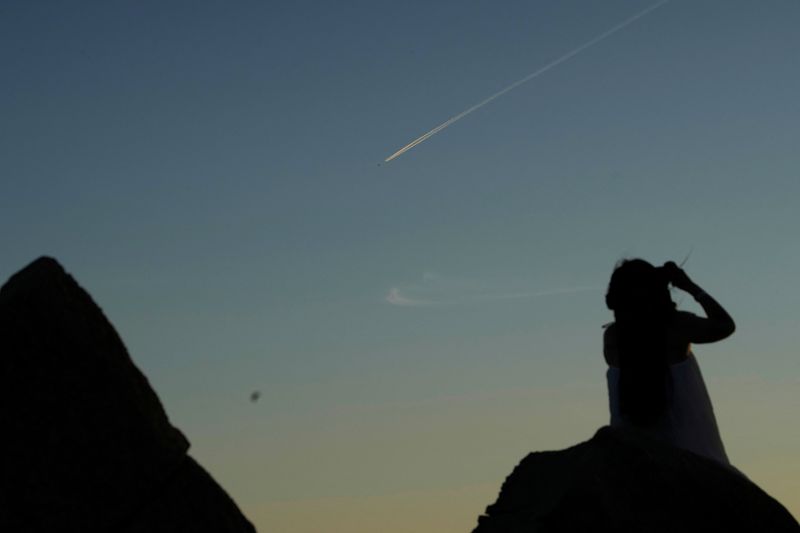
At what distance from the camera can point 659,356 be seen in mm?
8617

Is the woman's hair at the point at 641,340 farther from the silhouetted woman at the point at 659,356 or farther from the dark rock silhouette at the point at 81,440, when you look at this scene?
the dark rock silhouette at the point at 81,440

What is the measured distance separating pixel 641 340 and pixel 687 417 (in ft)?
2.13

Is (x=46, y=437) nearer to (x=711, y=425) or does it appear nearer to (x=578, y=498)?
(x=578, y=498)

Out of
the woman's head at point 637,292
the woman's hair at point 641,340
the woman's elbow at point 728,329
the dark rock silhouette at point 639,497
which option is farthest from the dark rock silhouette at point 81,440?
the woman's elbow at point 728,329

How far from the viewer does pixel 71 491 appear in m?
7.02

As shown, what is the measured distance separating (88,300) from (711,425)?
14.5 ft

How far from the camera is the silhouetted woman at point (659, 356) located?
8.62m

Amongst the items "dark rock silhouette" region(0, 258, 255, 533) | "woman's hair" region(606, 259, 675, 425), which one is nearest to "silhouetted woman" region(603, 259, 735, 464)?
"woman's hair" region(606, 259, 675, 425)

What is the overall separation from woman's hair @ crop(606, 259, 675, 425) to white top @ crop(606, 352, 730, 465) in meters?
0.07

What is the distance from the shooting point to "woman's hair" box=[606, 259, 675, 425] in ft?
28.2

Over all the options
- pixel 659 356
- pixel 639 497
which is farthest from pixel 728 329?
pixel 639 497

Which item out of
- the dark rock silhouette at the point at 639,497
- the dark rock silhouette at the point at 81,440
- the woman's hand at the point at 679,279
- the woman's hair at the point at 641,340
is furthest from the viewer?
the woman's hand at the point at 679,279

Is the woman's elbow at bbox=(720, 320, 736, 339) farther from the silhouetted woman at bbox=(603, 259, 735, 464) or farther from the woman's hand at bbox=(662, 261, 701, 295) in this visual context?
the woman's hand at bbox=(662, 261, 701, 295)

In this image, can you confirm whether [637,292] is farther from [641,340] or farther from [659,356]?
[659,356]
